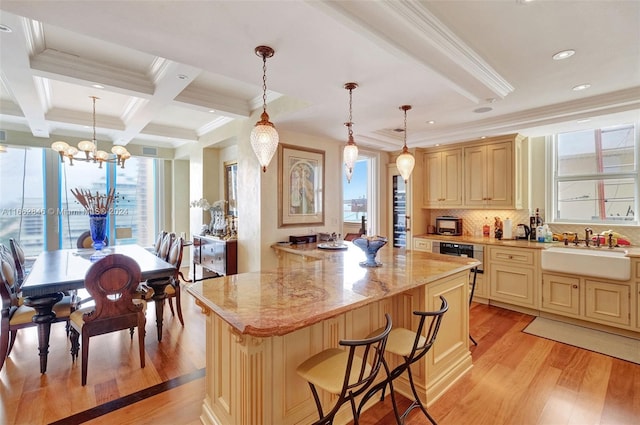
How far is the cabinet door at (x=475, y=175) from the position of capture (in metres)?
4.51

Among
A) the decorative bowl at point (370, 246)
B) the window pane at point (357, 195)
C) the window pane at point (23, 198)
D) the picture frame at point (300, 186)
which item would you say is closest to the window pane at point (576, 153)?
the window pane at point (357, 195)

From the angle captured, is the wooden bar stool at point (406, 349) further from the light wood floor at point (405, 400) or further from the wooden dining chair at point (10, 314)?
the wooden dining chair at point (10, 314)

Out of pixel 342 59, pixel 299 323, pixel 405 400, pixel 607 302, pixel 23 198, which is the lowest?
pixel 405 400

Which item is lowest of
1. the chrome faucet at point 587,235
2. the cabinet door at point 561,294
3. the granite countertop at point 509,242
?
the cabinet door at point 561,294

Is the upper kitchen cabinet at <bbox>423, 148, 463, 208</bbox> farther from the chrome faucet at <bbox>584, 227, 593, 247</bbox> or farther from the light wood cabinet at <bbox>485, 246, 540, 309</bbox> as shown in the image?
the chrome faucet at <bbox>584, 227, 593, 247</bbox>

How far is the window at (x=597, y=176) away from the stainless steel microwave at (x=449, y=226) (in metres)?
1.33

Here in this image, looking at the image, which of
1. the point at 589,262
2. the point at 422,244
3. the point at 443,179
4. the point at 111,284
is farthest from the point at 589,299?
the point at 111,284

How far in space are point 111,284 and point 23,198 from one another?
15.0ft

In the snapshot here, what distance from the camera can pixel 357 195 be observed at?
6.21 m

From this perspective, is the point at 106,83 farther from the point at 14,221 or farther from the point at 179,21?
the point at 14,221

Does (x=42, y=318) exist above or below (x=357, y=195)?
below

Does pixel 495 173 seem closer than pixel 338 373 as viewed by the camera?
No

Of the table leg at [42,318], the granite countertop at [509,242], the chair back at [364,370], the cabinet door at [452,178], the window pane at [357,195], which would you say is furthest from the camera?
the window pane at [357,195]

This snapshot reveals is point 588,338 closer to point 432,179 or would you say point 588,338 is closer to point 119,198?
point 432,179
